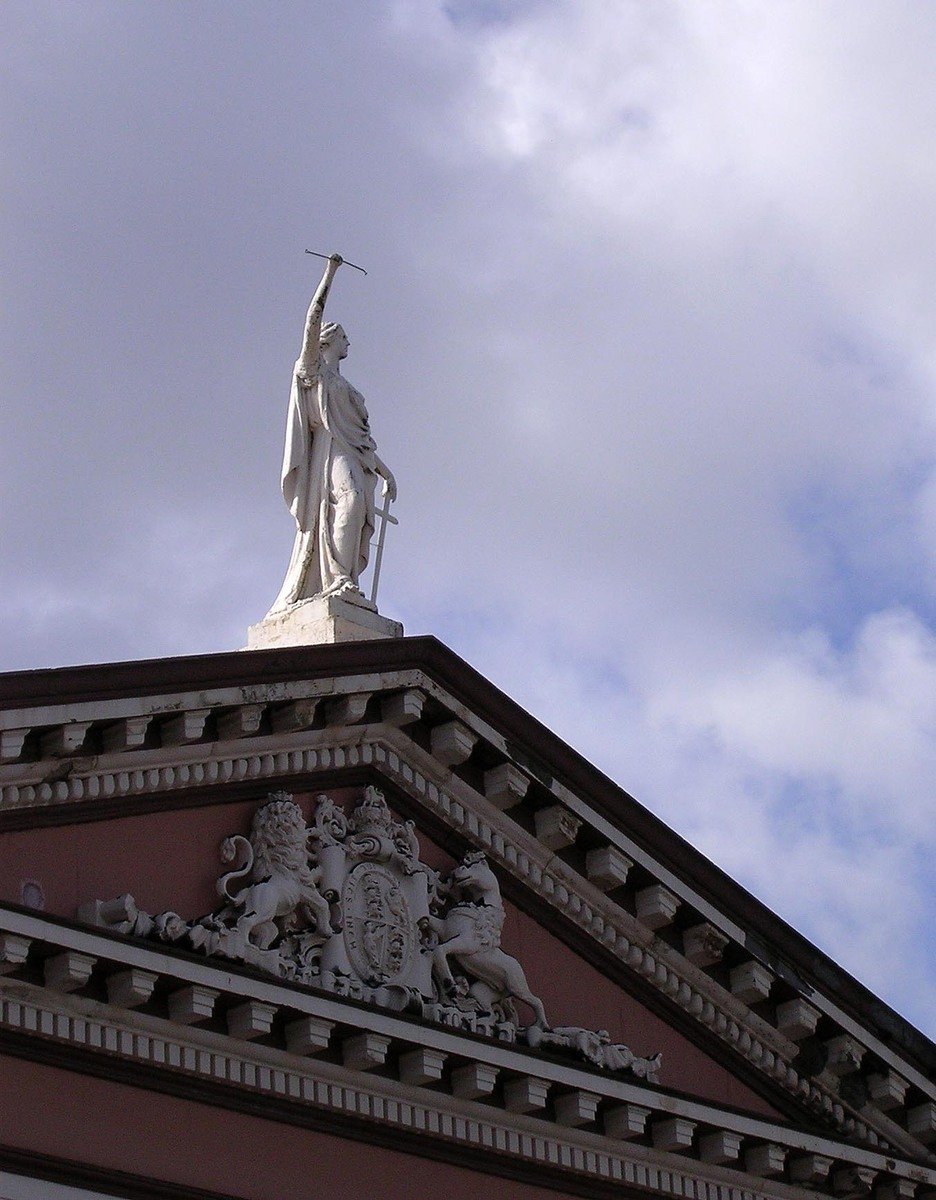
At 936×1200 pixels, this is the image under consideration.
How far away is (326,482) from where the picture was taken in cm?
1889

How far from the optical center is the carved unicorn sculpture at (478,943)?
1745 centimetres

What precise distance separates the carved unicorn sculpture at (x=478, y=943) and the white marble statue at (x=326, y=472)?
2.06 metres

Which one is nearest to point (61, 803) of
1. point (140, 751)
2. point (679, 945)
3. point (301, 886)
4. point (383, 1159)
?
point (140, 751)

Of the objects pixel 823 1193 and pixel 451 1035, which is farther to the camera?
pixel 823 1193

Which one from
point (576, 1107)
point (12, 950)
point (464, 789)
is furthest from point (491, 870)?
point (12, 950)

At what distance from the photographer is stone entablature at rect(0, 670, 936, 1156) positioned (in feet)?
51.8

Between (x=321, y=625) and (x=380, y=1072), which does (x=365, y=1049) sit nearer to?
(x=380, y=1072)

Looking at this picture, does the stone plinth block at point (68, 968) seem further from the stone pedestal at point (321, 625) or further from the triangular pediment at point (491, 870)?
the stone pedestal at point (321, 625)

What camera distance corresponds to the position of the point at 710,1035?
63.4 feet

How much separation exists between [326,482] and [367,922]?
3.41 metres

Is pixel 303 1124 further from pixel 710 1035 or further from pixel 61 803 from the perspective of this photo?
pixel 710 1035

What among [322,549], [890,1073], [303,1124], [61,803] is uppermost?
[322,549]

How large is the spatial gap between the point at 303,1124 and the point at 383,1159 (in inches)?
26.6

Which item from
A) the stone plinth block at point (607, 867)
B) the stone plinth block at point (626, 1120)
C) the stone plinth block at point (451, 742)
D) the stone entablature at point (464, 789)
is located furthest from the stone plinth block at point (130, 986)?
the stone plinth block at point (607, 867)
